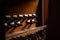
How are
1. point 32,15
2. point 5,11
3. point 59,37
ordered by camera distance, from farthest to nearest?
1. point 59,37
2. point 32,15
3. point 5,11

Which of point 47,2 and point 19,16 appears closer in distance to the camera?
point 19,16

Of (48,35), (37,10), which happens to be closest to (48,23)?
(48,35)

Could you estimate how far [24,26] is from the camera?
1058 millimetres

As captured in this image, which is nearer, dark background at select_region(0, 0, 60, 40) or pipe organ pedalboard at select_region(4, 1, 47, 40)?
pipe organ pedalboard at select_region(4, 1, 47, 40)

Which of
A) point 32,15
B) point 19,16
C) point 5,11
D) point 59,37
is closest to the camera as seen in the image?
point 5,11

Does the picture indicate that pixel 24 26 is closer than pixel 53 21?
Yes

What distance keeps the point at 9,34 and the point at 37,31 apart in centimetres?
39

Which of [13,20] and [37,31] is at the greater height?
[13,20]

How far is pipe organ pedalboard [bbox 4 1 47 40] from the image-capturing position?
2.96 ft

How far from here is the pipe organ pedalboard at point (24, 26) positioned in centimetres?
90

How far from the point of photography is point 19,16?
0.98 metres

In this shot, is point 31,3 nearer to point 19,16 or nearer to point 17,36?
point 19,16

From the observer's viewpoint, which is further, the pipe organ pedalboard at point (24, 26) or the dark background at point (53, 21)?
the dark background at point (53, 21)

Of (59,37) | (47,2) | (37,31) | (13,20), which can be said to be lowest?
(59,37)
